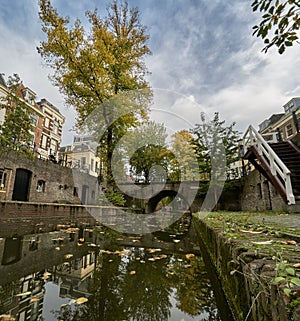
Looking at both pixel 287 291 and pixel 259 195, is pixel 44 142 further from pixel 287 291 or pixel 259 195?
pixel 287 291

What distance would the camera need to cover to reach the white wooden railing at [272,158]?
183 inches

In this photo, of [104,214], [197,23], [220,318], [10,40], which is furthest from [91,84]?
[220,318]

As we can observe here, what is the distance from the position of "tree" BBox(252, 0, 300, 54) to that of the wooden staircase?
5.40 meters

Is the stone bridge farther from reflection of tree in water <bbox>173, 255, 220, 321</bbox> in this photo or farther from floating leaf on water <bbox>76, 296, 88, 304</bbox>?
floating leaf on water <bbox>76, 296, 88, 304</bbox>

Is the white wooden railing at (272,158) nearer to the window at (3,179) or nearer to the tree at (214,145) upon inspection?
the tree at (214,145)

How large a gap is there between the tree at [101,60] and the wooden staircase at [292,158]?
7.89m

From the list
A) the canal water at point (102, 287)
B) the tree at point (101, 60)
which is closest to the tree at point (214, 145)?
the tree at point (101, 60)

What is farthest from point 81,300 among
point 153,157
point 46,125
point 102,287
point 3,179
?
point 46,125

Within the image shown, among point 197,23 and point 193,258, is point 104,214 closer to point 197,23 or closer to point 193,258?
point 193,258

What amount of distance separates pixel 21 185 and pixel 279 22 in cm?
1371

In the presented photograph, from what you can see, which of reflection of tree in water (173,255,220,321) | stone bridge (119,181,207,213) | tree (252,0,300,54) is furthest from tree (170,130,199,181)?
tree (252,0,300,54)

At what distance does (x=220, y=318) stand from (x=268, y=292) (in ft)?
2.30

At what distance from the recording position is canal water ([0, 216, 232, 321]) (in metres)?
1.23

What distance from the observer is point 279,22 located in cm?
127
